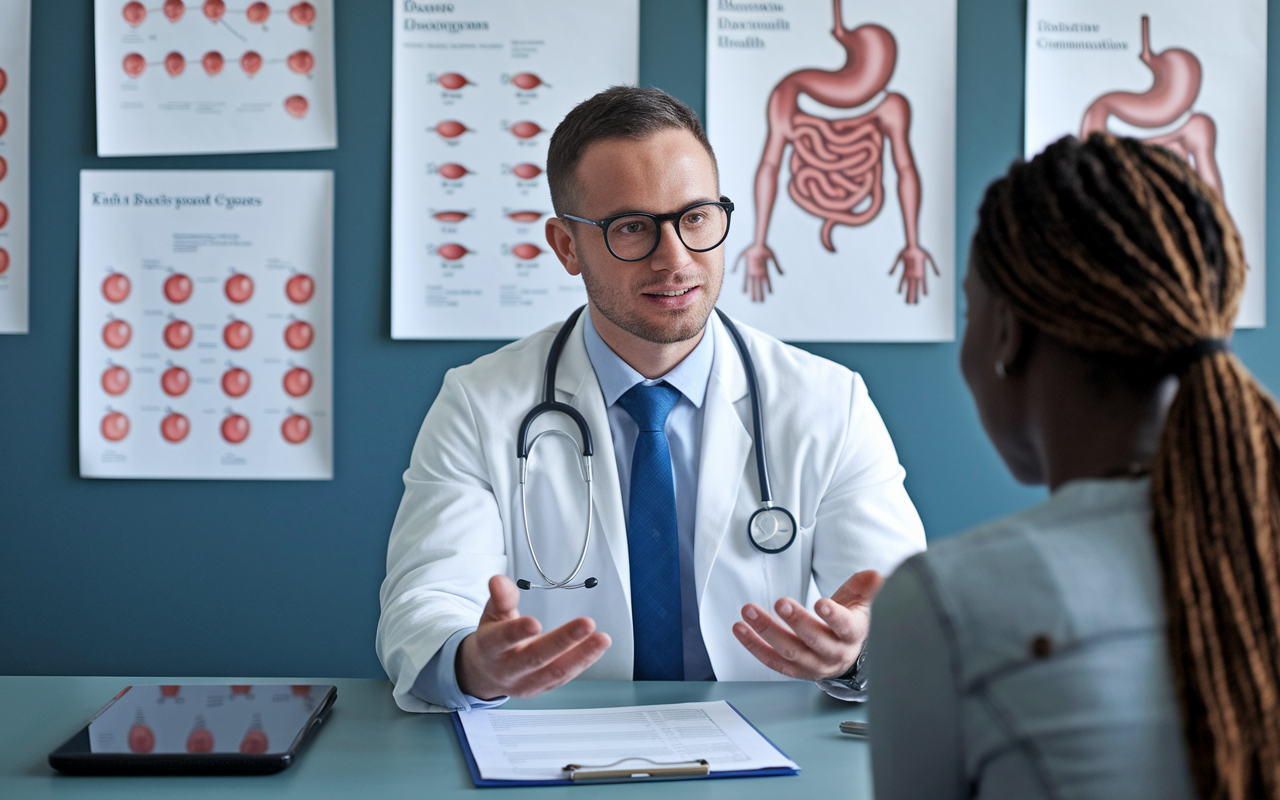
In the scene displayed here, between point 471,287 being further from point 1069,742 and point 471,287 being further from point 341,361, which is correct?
point 1069,742

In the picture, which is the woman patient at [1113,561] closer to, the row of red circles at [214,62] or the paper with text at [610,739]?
the paper with text at [610,739]

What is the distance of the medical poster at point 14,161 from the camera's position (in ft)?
6.90

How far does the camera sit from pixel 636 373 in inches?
61.7

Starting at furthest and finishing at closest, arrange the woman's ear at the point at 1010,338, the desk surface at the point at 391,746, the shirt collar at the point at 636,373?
1. the shirt collar at the point at 636,373
2. the desk surface at the point at 391,746
3. the woman's ear at the point at 1010,338

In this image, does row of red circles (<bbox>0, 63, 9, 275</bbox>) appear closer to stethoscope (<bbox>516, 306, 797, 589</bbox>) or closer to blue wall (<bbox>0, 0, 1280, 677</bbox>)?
blue wall (<bbox>0, 0, 1280, 677</bbox>)

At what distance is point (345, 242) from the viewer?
6.93ft

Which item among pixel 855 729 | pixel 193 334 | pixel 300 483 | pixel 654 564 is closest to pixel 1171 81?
pixel 654 564

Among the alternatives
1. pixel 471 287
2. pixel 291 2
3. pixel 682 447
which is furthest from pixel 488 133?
pixel 682 447

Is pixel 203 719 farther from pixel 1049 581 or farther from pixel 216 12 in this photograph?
pixel 216 12

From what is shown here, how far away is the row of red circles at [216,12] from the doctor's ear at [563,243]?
89cm

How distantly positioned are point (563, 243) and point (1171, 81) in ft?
4.76

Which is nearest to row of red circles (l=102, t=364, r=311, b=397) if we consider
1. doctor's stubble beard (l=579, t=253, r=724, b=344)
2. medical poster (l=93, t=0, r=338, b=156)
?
medical poster (l=93, t=0, r=338, b=156)

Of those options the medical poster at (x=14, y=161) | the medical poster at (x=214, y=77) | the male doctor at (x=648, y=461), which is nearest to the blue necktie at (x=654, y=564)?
the male doctor at (x=648, y=461)

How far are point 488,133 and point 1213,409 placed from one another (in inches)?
→ 69.8
